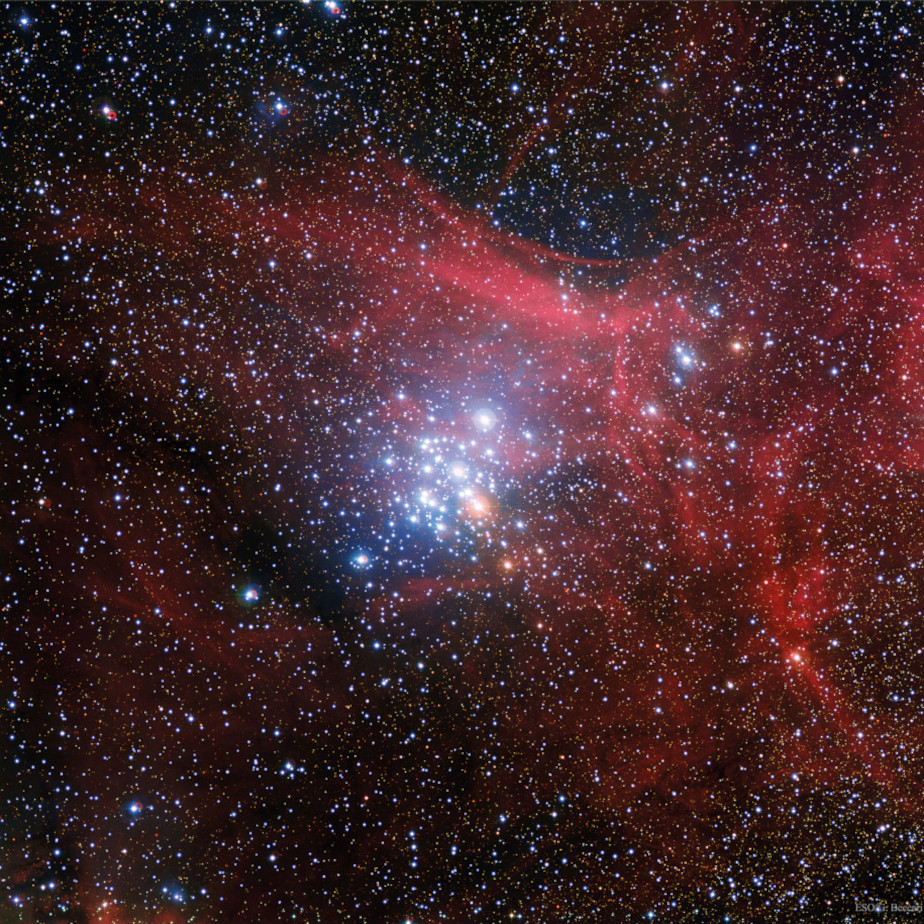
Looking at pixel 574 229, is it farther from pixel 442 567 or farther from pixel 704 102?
pixel 442 567

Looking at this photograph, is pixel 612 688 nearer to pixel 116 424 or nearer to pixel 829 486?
pixel 829 486

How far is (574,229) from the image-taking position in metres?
0.47

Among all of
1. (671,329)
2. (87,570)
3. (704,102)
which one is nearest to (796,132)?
(704,102)

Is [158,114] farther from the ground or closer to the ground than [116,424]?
farther from the ground

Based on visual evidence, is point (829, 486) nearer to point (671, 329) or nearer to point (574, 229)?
point (671, 329)

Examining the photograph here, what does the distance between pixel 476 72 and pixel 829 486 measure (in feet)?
1.92

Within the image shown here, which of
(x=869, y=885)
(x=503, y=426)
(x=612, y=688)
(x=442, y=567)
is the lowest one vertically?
(x=869, y=885)

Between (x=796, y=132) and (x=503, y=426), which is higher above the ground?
(x=796, y=132)

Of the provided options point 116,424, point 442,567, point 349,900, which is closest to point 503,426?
point 442,567

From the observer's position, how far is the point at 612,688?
48cm

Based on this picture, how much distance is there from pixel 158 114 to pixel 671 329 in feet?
1.97

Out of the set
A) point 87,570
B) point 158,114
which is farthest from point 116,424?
point 158,114

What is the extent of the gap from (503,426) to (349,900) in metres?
0.55

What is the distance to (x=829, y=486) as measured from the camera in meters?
0.48
